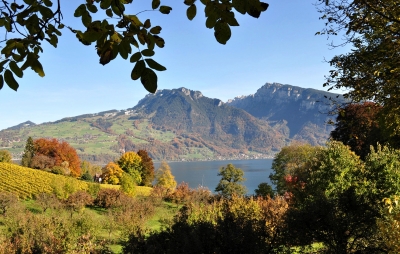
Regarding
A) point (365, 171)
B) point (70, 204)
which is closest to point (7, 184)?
point (70, 204)

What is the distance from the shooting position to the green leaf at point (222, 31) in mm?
1331

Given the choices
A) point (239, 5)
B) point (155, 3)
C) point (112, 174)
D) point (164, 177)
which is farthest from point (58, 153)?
point (239, 5)

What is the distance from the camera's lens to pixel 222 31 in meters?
1.33

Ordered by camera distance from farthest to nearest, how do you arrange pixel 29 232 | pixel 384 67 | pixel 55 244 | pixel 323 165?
1. pixel 323 165
2. pixel 29 232
3. pixel 55 244
4. pixel 384 67

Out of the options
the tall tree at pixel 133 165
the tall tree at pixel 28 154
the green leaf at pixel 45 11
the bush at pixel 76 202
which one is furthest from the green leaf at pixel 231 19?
the tall tree at pixel 28 154

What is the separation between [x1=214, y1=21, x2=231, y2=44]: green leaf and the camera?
52.4 inches

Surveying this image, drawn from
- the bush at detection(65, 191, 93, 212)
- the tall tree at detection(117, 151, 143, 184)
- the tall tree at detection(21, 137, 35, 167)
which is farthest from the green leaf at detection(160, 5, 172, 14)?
the tall tree at detection(21, 137, 35, 167)

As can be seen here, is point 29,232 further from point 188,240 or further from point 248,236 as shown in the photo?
point 248,236

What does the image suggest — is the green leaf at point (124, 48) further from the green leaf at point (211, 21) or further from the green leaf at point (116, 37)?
the green leaf at point (211, 21)

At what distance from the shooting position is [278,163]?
110 feet

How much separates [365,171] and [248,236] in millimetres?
7752

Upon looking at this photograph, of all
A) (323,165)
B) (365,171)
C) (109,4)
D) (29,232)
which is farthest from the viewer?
(323,165)

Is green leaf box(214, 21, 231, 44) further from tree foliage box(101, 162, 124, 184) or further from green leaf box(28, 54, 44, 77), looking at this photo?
tree foliage box(101, 162, 124, 184)

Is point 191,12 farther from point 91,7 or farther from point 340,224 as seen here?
point 340,224
